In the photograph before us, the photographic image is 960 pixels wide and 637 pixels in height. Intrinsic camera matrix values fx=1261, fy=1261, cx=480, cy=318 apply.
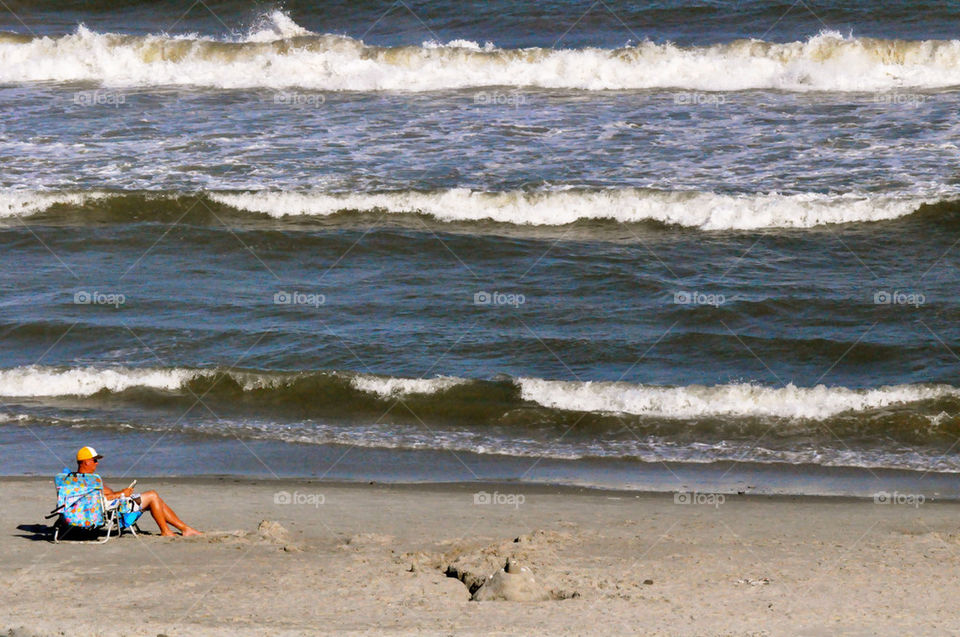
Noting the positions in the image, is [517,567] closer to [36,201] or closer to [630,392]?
[630,392]

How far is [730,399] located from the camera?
11375mm

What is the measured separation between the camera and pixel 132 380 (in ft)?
40.2

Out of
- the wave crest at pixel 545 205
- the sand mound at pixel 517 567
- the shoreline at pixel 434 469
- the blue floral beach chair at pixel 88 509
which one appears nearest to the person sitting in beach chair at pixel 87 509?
the blue floral beach chair at pixel 88 509

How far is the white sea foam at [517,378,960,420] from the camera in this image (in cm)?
1120

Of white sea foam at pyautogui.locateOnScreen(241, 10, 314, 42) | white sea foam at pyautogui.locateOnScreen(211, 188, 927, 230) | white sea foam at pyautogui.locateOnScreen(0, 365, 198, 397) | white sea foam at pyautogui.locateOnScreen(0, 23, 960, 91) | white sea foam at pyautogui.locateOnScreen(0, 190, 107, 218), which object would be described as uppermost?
white sea foam at pyautogui.locateOnScreen(241, 10, 314, 42)

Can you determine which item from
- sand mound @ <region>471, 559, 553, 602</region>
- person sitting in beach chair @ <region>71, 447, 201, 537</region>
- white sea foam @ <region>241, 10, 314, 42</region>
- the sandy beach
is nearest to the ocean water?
white sea foam @ <region>241, 10, 314, 42</region>

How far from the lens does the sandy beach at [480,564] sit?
672 centimetres

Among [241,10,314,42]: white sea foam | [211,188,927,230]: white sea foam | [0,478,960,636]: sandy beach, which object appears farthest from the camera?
[241,10,314,42]: white sea foam

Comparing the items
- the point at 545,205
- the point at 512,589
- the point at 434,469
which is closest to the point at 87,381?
the point at 434,469

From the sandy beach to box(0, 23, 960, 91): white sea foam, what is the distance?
46.7ft

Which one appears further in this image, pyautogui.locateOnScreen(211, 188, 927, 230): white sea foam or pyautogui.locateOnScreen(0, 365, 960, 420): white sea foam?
pyautogui.locateOnScreen(211, 188, 927, 230): white sea foam

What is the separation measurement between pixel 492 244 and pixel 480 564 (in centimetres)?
889

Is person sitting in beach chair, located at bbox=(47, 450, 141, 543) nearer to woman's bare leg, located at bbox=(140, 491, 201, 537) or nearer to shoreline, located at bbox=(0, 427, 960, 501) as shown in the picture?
woman's bare leg, located at bbox=(140, 491, 201, 537)

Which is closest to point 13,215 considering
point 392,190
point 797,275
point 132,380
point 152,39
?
point 392,190
